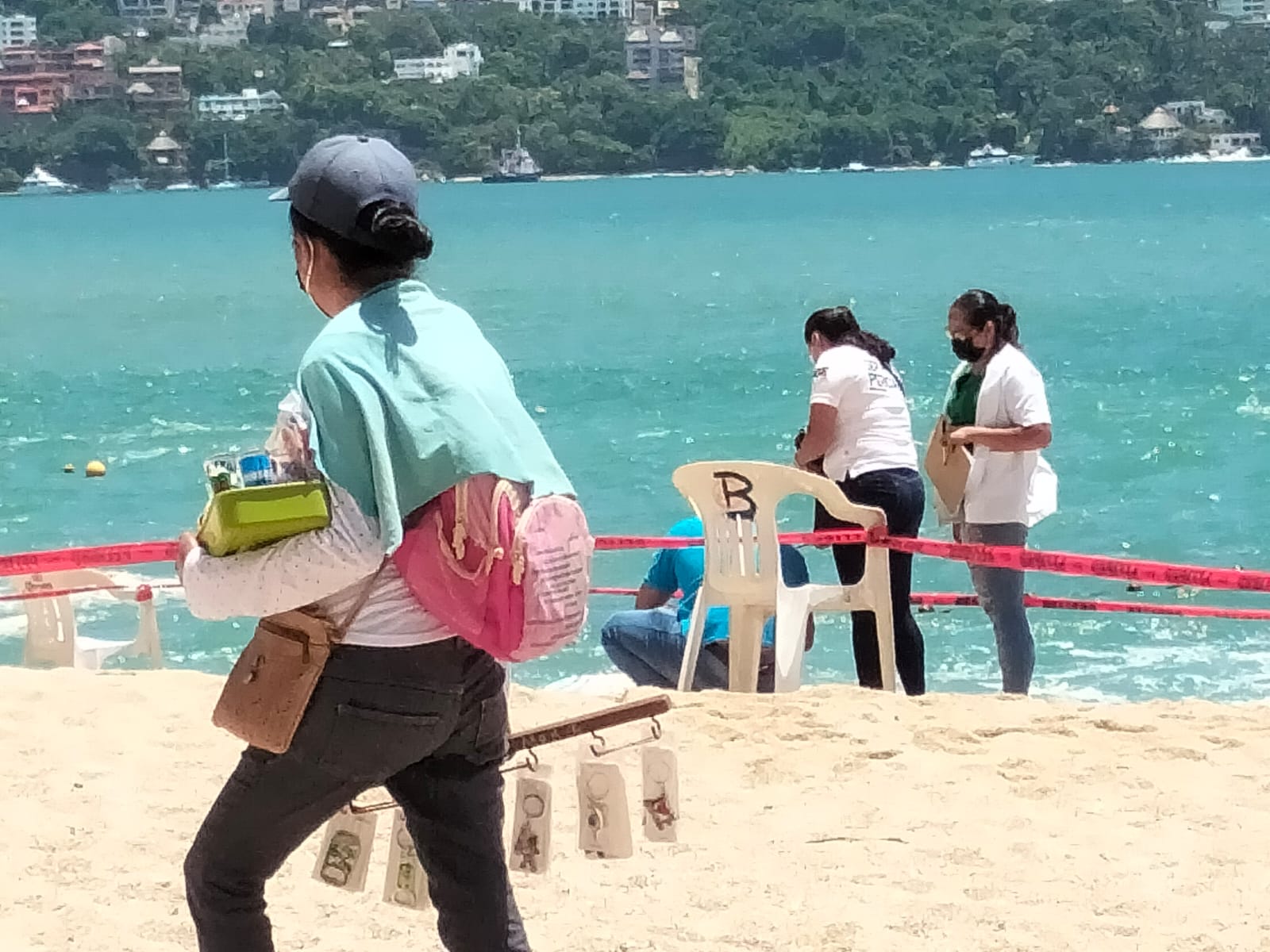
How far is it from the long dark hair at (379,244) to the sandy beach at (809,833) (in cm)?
129

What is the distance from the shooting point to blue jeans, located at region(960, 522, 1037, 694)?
701 cm

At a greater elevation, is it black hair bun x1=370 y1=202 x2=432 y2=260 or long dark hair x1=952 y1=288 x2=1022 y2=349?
black hair bun x1=370 y1=202 x2=432 y2=260

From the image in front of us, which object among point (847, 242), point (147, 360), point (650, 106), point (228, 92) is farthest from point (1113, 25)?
point (147, 360)

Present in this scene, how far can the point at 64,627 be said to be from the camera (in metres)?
8.25

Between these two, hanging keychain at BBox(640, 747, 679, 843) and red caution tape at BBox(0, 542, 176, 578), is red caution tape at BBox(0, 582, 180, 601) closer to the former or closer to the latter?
red caution tape at BBox(0, 542, 176, 578)

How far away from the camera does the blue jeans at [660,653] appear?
7.14 m

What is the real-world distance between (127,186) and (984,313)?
15198 cm

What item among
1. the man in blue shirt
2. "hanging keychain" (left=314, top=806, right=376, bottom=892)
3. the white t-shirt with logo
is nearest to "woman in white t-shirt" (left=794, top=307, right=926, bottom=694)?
the white t-shirt with logo

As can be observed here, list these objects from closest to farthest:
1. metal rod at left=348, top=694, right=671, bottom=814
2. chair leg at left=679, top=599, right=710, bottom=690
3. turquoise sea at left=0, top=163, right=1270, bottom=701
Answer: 1. metal rod at left=348, top=694, right=671, bottom=814
2. chair leg at left=679, top=599, right=710, bottom=690
3. turquoise sea at left=0, top=163, right=1270, bottom=701

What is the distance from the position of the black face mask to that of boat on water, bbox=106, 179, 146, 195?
15064cm

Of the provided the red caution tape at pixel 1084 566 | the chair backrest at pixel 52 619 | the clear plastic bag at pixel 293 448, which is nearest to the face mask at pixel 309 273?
the clear plastic bag at pixel 293 448

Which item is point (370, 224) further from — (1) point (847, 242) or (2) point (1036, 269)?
(1) point (847, 242)

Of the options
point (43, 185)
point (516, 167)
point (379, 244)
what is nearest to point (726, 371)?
point (379, 244)

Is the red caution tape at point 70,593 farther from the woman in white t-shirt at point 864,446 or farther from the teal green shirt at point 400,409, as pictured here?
the teal green shirt at point 400,409
